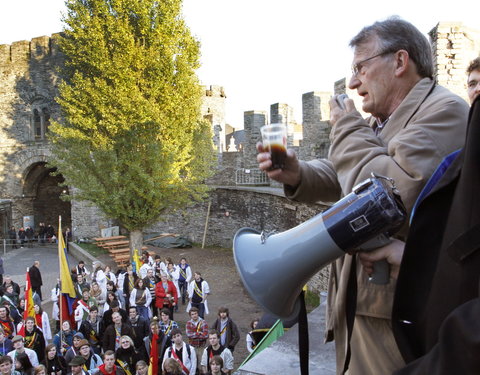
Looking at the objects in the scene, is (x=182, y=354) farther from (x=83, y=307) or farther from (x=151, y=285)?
(x=151, y=285)

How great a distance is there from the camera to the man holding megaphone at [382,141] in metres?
1.38

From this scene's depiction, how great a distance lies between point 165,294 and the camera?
400 inches

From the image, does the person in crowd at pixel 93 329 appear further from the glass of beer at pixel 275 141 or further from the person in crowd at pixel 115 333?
the glass of beer at pixel 275 141

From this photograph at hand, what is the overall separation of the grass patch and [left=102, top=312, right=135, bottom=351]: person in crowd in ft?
36.7

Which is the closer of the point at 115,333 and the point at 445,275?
the point at 445,275

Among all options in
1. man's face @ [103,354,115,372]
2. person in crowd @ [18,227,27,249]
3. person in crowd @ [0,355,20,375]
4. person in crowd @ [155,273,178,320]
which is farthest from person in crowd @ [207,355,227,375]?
person in crowd @ [18,227,27,249]

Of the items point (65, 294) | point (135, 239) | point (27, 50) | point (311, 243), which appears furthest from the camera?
point (27, 50)

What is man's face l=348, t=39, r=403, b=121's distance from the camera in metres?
1.66

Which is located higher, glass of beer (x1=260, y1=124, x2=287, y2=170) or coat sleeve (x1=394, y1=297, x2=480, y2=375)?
glass of beer (x1=260, y1=124, x2=287, y2=170)

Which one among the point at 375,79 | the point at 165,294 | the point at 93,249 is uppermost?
the point at 375,79

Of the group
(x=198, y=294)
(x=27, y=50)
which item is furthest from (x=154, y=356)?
(x=27, y=50)

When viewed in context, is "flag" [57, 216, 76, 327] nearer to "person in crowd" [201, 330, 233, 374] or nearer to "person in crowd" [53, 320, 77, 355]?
"person in crowd" [53, 320, 77, 355]

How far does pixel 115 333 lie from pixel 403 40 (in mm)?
7221

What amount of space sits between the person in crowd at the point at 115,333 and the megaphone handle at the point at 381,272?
6811 mm
